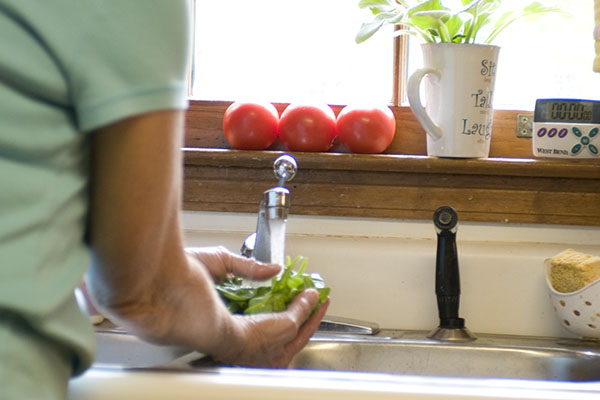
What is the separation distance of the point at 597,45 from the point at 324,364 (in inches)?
27.3

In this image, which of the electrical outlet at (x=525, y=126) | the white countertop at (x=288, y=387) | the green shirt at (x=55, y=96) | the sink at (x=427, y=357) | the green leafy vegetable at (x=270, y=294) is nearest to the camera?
the green shirt at (x=55, y=96)

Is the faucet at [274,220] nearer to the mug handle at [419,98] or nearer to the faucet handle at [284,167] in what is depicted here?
the faucet handle at [284,167]

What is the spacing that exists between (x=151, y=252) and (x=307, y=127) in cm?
76

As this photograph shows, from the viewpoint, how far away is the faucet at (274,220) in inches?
43.6

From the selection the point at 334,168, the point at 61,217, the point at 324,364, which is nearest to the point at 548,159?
the point at 334,168

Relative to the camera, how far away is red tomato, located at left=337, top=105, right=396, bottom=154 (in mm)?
1316

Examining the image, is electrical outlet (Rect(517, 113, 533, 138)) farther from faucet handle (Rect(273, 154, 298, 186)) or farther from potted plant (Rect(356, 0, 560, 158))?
faucet handle (Rect(273, 154, 298, 186))

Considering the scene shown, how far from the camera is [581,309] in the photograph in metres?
1.13

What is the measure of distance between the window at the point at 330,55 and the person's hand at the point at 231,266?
1.86 feet

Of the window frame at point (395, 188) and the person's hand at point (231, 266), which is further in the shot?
the window frame at point (395, 188)

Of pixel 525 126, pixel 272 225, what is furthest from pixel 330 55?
pixel 272 225

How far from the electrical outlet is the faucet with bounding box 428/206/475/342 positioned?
0.31m

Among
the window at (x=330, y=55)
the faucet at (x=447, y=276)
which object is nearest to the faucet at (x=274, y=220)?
the faucet at (x=447, y=276)

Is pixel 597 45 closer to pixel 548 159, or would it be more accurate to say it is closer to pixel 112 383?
pixel 548 159
